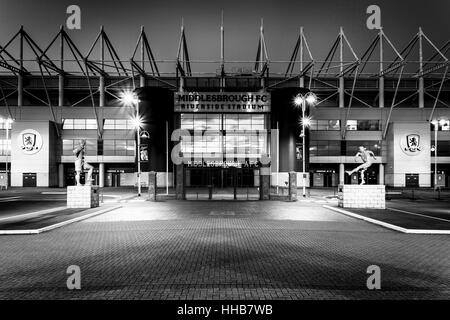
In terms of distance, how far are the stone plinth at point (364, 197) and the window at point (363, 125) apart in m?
32.0

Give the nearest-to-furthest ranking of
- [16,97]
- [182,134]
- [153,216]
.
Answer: [153,216]
[182,134]
[16,97]

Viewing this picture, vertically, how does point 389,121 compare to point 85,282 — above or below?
above

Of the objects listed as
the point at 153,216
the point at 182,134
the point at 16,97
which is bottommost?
the point at 153,216

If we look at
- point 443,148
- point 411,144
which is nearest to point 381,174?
point 411,144

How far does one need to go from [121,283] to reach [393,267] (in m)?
6.49

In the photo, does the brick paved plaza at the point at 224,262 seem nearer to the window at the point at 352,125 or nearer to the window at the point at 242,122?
the window at the point at 242,122

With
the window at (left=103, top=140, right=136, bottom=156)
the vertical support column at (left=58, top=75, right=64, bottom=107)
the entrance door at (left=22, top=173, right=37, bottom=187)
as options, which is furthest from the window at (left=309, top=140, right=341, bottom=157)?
the entrance door at (left=22, top=173, right=37, bottom=187)

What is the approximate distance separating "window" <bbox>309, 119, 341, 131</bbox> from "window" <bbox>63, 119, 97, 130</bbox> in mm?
35017

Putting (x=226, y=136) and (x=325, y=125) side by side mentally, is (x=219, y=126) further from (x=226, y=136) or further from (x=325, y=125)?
(x=325, y=125)

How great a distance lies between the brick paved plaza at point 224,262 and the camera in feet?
19.5
